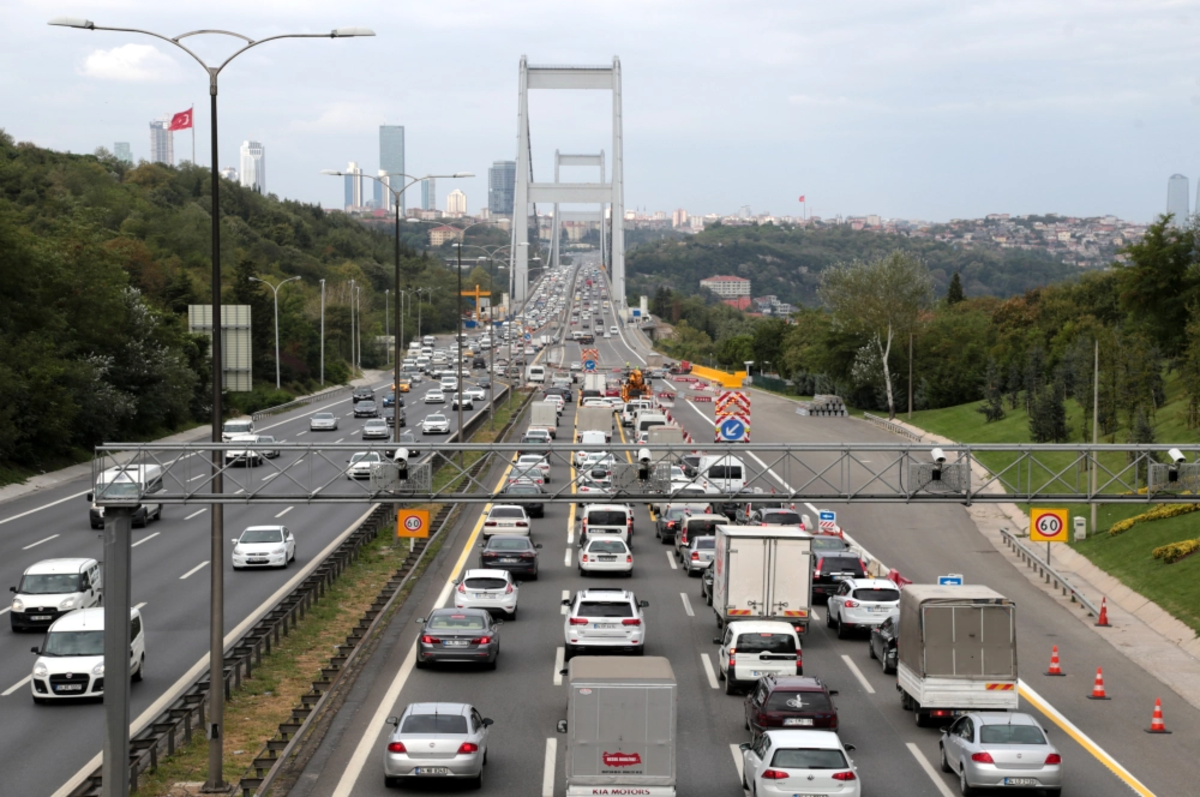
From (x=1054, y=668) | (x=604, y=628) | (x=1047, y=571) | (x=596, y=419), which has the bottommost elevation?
(x=1047, y=571)

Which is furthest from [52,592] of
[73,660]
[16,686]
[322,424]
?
[322,424]

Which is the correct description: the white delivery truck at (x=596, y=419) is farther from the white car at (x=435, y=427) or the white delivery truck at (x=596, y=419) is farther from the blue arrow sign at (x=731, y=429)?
the blue arrow sign at (x=731, y=429)

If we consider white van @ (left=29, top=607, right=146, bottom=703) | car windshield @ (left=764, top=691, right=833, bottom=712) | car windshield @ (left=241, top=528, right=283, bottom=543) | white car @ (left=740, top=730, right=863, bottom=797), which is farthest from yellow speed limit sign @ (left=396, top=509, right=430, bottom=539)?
white car @ (left=740, top=730, right=863, bottom=797)

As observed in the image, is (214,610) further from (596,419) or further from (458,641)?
(596,419)

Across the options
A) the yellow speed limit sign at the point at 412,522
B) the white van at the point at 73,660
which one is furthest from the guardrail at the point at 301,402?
the white van at the point at 73,660

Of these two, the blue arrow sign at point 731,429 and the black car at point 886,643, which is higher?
the blue arrow sign at point 731,429

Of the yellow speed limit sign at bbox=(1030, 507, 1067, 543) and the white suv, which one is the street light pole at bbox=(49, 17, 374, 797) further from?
the yellow speed limit sign at bbox=(1030, 507, 1067, 543)

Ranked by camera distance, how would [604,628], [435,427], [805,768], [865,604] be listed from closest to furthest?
[805,768] → [604,628] → [865,604] → [435,427]
